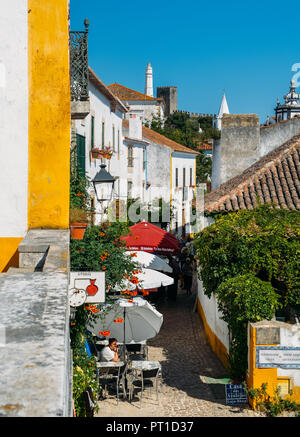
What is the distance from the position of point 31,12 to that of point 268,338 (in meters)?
6.66

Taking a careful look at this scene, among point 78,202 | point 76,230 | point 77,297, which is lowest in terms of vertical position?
point 77,297

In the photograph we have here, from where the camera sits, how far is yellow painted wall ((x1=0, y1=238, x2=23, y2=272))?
844cm

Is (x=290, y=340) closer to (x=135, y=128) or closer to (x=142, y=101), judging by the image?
(x=135, y=128)

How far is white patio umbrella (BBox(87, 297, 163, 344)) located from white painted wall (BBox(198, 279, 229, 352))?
149cm

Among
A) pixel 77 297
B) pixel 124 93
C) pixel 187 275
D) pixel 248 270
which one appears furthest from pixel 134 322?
pixel 124 93

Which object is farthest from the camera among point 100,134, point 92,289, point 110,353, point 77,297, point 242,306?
point 100,134

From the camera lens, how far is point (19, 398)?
211 cm

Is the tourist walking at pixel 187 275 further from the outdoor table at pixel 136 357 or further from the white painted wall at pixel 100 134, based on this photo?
the outdoor table at pixel 136 357

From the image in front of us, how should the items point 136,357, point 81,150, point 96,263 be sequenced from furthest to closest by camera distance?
point 81,150 < point 136,357 < point 96,263

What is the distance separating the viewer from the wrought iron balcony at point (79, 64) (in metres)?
11.8

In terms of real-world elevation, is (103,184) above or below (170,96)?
below

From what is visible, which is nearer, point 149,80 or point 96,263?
point 96,263

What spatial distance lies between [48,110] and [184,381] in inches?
246

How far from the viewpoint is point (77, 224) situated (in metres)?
8.80
